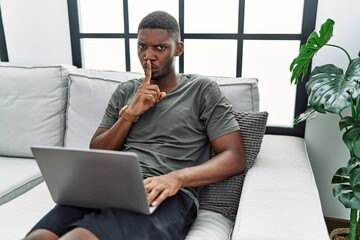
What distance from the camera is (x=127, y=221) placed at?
0.91 m

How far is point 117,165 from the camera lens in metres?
0.81

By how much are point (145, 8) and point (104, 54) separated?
0.39 meters

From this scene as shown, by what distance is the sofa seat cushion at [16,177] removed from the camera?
4.58 ft

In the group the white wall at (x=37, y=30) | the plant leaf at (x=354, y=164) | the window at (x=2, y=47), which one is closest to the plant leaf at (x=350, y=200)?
the plant leaf at (x=354, y=164)

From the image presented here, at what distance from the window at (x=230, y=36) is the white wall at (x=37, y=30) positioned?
0.21ft

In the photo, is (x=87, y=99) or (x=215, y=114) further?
(x=87, y=99)

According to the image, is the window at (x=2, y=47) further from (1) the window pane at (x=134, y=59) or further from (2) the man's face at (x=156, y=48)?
(2) the man's face at (x=156, y=48)

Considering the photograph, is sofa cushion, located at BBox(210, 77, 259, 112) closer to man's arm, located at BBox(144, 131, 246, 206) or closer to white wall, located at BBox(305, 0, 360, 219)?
man's arm, located at BBox(144, 131, 246, 206)

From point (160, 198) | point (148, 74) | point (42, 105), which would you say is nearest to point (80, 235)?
point (160, 198)

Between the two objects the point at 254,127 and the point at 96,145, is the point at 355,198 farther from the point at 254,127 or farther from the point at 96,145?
the point at 96,145

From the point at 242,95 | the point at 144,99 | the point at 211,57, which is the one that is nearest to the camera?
the point at 144,99

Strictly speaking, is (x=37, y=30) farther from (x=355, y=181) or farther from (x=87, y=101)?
(x=355, y=181)

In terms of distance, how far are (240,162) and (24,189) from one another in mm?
965

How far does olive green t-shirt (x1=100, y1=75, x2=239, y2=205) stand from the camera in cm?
121
